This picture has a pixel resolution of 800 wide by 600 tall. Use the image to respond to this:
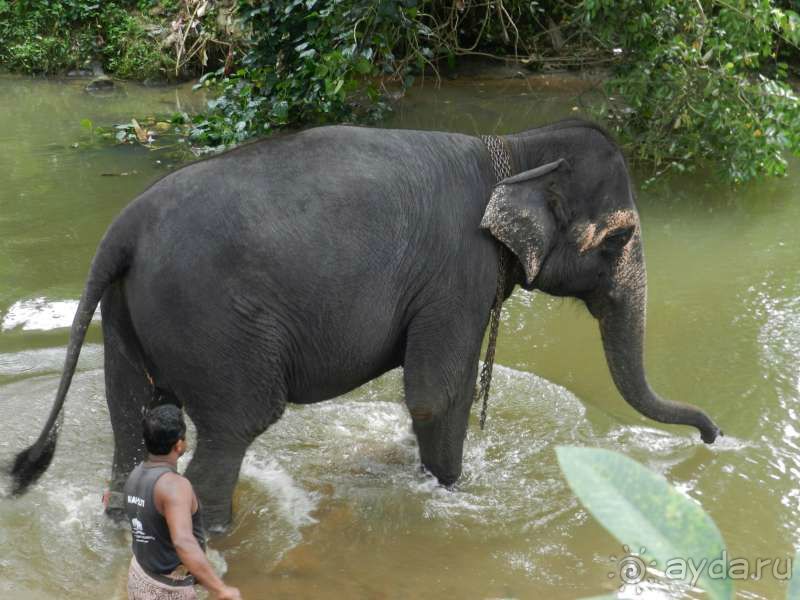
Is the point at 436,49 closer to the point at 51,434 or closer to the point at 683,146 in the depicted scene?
A: the point at 683,146

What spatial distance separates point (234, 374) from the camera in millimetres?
3738

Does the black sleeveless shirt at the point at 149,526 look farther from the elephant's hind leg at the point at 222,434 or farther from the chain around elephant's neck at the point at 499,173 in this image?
the chain around elephant's neck at the point at 499,173

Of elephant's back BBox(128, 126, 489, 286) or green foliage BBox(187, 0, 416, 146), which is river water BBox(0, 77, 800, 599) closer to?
elephant's back BBox(128, 126, 489, 286)

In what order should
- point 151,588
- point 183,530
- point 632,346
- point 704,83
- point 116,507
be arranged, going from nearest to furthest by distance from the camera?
point 183,530, point 151,588, point 116,507, point 632,346, point 704,83

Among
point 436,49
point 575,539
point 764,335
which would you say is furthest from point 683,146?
point 575,539

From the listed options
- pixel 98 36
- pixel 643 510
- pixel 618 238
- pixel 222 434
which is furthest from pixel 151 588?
pixel 98 36

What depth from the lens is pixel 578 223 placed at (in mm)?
4285

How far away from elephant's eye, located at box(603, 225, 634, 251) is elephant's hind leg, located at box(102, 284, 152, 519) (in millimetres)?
2040

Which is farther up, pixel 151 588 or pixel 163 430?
pixel 163 430

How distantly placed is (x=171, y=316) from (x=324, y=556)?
1302mm

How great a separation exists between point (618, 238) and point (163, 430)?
2.25m

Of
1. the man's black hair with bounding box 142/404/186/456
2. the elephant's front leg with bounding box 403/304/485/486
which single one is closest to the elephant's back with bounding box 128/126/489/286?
the elephant's front leg with bounding box 403/304/485/486

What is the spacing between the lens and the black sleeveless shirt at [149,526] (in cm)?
304

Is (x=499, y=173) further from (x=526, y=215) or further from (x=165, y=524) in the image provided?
(x=165, y=524)
